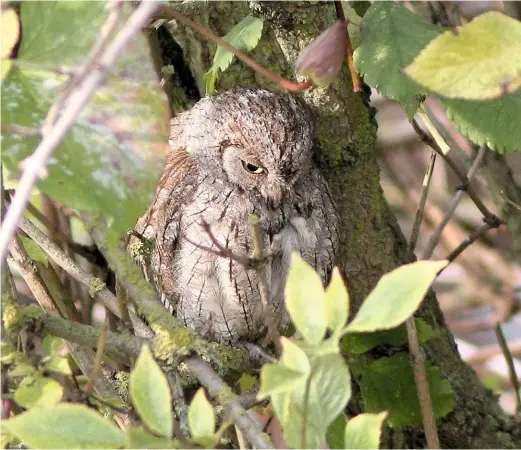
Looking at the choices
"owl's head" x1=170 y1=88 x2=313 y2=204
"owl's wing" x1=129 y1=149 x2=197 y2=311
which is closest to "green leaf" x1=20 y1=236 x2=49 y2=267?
"owl's wing" x1=129 y1=149 x2=197 y2=311

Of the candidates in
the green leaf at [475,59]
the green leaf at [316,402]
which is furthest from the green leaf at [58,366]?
the green leaf at [475,59]

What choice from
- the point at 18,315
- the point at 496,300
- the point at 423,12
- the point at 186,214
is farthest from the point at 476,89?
the point at 496,300

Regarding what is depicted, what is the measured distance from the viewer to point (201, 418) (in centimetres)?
72

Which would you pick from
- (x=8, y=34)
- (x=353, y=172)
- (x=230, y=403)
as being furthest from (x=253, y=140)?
(x=8, y=34)

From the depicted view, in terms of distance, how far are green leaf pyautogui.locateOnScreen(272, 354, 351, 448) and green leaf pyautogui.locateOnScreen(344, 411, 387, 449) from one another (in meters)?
0.02

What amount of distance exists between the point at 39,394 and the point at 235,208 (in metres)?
0.78

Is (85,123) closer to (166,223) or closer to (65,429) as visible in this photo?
(65,429)

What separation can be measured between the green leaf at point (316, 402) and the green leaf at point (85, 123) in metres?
0.30

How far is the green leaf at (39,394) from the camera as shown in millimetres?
818

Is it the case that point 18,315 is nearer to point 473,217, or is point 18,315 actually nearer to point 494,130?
point 494,130

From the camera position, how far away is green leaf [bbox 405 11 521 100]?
74 cm

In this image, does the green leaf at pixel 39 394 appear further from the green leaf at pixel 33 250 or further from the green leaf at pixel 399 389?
the green leaf at pixel 399 389

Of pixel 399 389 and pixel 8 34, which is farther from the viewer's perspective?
pixel 399 389

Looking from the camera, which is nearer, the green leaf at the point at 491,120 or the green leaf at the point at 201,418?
the green leaf at the point at 201,418
